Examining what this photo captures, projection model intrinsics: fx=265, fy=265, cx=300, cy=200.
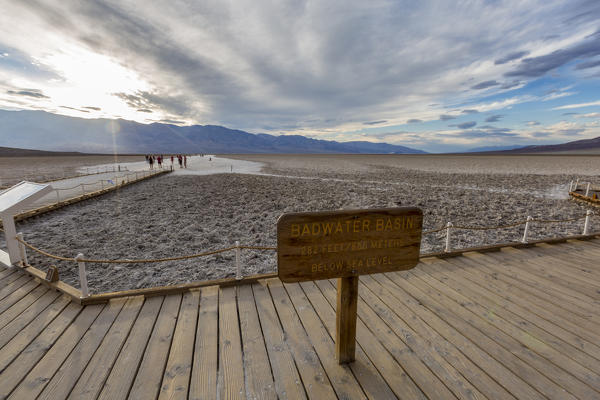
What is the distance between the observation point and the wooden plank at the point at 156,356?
2.75 metres

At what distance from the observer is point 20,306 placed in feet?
13.7

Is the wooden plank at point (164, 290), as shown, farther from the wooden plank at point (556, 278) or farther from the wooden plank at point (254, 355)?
the wooden plank at point (556, 278)

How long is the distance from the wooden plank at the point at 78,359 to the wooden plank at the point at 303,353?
2334 mm

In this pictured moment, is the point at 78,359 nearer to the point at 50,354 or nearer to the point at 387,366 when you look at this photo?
the point at 50,354

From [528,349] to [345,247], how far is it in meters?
2.82

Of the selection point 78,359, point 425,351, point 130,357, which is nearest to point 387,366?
point 425,351

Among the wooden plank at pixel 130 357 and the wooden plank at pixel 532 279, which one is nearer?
the wooden plank at pixel 130 357

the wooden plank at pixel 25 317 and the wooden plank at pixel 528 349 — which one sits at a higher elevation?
the wooden plank at pixel 528 349

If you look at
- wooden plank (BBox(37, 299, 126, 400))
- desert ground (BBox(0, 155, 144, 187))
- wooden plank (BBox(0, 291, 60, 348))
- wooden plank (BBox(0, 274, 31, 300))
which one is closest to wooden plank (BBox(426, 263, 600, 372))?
wooden plank (BBox(37, 299, 126, 400))

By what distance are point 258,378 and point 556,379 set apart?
3.26 metres

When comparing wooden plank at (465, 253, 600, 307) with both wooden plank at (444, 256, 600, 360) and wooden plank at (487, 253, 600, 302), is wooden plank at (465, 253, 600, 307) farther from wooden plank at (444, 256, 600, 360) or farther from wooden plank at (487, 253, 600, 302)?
wooden plank at (444, 256, 600, 360)

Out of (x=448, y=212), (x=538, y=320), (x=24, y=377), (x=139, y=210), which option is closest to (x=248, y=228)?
(x=139, y=210)

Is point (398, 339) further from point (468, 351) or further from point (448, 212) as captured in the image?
point (448, 212)

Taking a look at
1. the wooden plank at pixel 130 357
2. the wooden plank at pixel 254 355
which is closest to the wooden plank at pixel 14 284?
the wooden plank at pixel 130 357
